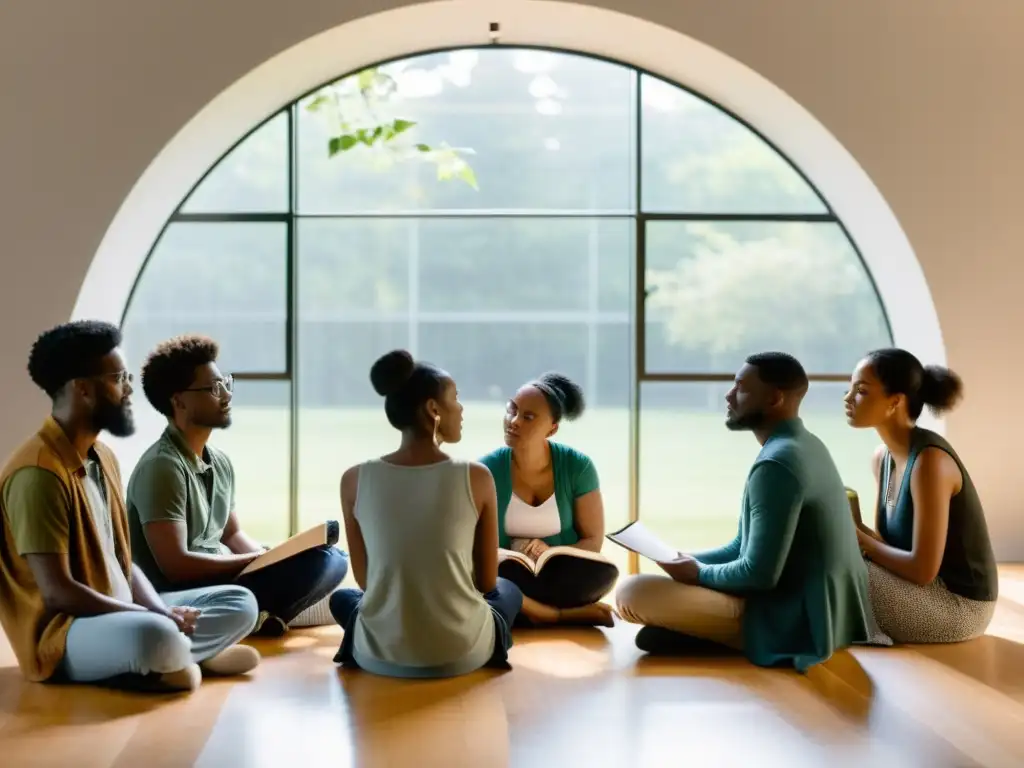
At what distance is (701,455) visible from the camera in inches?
244

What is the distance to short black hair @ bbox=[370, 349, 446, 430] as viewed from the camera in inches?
133

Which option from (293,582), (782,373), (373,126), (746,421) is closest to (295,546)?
(293,582)

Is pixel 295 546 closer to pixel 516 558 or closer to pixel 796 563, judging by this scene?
pixel 516 558

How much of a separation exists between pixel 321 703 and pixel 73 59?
3.39 meters

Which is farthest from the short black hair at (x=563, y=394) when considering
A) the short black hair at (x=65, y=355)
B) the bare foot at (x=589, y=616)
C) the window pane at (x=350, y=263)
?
the window pane at (x=350, y=263)

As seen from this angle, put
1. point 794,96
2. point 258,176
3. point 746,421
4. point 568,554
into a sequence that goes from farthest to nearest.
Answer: point 258,176 → point 794,96 → point 568,554 → point 746,421

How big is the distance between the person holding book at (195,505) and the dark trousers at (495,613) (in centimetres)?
36

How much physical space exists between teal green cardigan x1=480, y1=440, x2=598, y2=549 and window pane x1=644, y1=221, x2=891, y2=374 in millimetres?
1686

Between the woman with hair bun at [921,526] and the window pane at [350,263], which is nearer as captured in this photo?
the woman with hair bun at [921,526]

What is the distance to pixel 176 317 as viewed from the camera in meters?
6.07

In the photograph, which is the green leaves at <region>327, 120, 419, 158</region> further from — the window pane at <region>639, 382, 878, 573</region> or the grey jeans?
the grey jeans

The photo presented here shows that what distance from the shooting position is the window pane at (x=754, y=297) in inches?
235

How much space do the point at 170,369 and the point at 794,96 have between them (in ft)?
10.2

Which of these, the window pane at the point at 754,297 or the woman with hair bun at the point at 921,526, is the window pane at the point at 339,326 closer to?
the window pane at the point at 754,297
